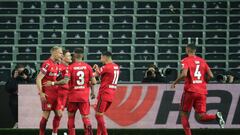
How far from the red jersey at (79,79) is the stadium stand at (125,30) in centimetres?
795

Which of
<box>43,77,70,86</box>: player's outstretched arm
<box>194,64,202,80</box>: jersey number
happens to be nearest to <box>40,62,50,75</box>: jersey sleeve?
<box>43,77,70,86</box>: player's outstretched arm

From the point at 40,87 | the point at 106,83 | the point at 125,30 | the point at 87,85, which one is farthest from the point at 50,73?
the point at 125,30

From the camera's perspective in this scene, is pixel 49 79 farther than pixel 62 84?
Yes

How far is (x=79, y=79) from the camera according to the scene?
552 inches

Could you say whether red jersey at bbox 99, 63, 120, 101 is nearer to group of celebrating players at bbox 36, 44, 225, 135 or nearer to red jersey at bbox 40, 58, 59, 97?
group of celebrating players at bbox 36, 44, 225, 135

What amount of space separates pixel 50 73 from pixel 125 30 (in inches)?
369

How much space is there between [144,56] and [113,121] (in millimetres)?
4786

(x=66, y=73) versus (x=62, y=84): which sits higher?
(x=66, y=73)

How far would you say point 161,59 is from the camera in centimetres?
2253

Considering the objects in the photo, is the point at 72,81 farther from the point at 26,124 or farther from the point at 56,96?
the point at 26,124

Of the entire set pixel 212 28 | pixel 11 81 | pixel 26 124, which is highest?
pixel 212 28

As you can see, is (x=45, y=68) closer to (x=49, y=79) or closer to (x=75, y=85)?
(x=49, y=79)

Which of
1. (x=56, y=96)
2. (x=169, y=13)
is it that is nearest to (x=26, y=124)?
(x=56, y=96)

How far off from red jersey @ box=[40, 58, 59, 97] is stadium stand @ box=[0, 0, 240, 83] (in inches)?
314
